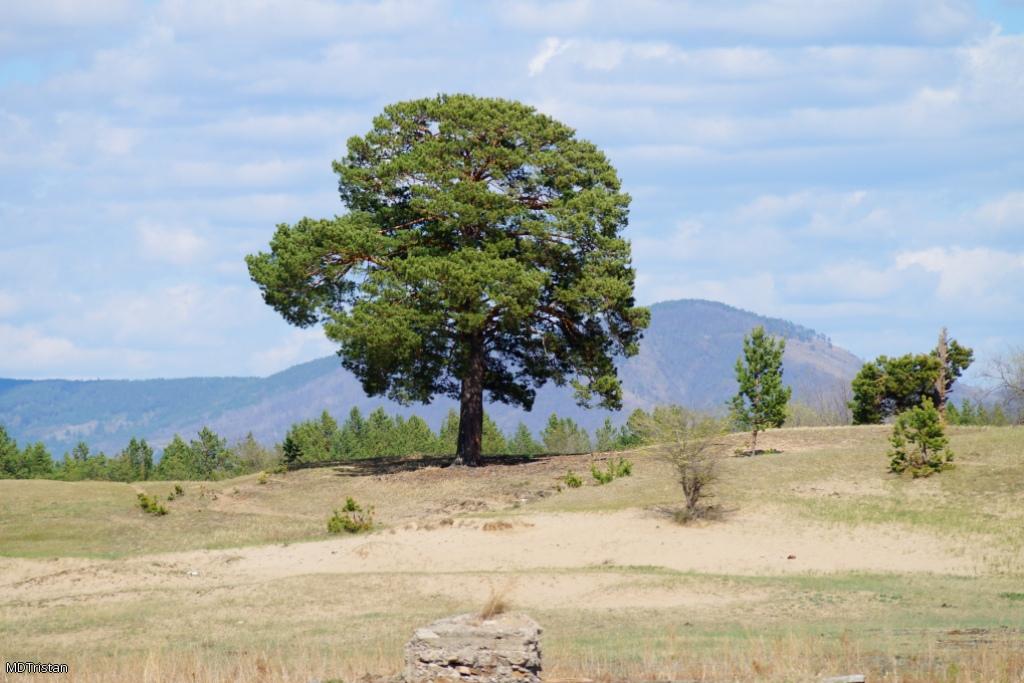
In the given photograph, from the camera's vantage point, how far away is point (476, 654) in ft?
54.3

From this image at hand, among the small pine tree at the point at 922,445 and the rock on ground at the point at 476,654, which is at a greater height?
the small pine tree at the point at 922,445

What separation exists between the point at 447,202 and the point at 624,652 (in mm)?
31151

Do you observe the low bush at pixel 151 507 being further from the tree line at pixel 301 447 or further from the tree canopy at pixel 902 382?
the tree line at pixel 301 447

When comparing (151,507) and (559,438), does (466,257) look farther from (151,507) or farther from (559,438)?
(559,438)

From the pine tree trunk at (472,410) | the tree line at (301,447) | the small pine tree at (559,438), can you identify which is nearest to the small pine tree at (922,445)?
the pine tree trunk at (472,410)

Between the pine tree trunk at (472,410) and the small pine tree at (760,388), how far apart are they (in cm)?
1146

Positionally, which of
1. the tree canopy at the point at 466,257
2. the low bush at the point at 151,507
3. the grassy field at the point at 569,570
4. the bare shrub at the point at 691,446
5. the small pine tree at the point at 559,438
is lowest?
the grassy field at the point at 569,570

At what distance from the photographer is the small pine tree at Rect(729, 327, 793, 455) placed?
44469mm

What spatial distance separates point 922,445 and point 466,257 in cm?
1813

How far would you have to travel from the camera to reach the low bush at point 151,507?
41.8 m

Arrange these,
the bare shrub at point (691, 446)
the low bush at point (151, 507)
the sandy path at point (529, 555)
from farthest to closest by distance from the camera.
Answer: the low bush at point (151, 507) < the bare shrub at point (691, 446) < the sandy path at point (529, 555)

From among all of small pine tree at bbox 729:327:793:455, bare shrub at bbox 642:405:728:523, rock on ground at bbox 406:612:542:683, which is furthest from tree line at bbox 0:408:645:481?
rock on ground at bbox 406:612:542:683

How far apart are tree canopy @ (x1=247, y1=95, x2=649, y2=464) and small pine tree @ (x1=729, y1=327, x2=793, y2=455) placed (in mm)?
6749

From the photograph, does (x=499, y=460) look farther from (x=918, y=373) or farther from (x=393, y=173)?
(x=918, y=373)
